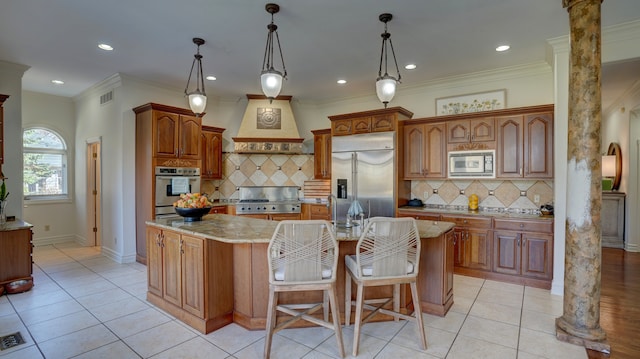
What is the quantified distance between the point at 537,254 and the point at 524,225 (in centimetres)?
38

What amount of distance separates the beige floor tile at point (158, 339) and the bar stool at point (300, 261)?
886 millimetres

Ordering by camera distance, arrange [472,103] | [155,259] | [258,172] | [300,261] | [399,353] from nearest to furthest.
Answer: [300,261] → [399,353] → [155,259] → [472,103] → [258,172]

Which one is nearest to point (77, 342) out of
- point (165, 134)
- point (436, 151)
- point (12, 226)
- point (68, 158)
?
point (12, 226)

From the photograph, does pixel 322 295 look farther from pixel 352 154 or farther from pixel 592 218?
pixel 352 154

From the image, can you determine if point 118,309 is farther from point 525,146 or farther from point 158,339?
point 525,146

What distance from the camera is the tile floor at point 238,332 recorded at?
254cm

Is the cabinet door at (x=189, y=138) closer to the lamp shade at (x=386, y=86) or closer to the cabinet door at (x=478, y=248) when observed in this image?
the lamp shade at (x=386, y=86)

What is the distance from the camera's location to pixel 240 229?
3072mm

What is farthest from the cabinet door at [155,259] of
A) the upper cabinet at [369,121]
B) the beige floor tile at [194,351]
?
the upper cabinet at [369,121]

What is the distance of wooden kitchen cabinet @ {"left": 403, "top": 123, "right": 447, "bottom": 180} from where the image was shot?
16.5ft

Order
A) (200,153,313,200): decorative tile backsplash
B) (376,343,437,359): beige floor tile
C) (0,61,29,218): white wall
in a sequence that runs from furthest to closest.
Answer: (200,153,313,200): decorative tile backsplash, (0,61,29,218): white wall, (376,343,437,359): beige floor tile

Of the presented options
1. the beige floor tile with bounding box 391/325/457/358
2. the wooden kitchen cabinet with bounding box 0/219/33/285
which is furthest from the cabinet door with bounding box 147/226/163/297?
the beige floor tile with bounding box 391/325/457/358

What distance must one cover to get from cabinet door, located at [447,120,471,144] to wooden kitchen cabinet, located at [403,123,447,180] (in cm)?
9

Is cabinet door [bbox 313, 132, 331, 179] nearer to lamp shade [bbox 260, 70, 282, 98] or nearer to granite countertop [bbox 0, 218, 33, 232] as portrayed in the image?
lamp shade [bbox 260, 70, 282, 98]
